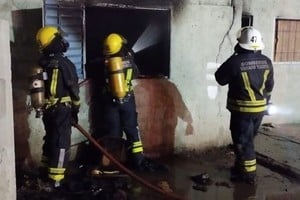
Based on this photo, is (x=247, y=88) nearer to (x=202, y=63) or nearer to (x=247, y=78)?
(x=247, y=78)

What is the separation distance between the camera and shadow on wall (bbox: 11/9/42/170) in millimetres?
5262

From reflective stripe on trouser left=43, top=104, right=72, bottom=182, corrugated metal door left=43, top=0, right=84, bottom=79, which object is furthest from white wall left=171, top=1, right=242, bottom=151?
reflective stripe on trouser left=43, top=104, right=72, bottom=182

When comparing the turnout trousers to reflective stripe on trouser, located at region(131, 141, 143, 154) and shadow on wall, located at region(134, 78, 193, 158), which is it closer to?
shadow on wall, located at region(134, 78, 193, 158)

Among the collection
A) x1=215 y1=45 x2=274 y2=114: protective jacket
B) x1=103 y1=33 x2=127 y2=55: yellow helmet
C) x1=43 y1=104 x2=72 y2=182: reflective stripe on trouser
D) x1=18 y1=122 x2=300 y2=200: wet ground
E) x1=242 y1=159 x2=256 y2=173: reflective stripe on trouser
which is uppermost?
x1=103 y1=33 x2=127 y2=55: yellow helmet

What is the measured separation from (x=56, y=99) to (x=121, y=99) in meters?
0.84

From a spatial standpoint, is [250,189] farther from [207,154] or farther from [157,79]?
[157,79]

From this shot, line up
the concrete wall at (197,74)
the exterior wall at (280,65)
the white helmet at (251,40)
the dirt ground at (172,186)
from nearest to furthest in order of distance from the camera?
the dirt ground at (172,186)
the white helmet at (251,40)
the concrete wall at (197,74)
the exterior wall at (280,65)

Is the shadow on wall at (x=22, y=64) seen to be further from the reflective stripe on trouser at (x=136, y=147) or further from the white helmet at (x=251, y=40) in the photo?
the white helmet at (x=251, y=40)

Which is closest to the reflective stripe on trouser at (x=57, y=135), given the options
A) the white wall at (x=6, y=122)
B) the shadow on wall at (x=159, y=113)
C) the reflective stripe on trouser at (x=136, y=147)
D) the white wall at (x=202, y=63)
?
the reflective stripe on trouser at (x=136, y=147)

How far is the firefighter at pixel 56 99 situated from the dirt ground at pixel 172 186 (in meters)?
0.26

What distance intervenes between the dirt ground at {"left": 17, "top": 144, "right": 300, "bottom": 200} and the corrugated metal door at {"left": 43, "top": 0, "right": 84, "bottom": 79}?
1503mm

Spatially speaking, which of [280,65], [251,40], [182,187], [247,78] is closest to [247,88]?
[247,78]

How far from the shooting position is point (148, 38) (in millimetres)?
6488

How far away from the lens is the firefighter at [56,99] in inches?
192
